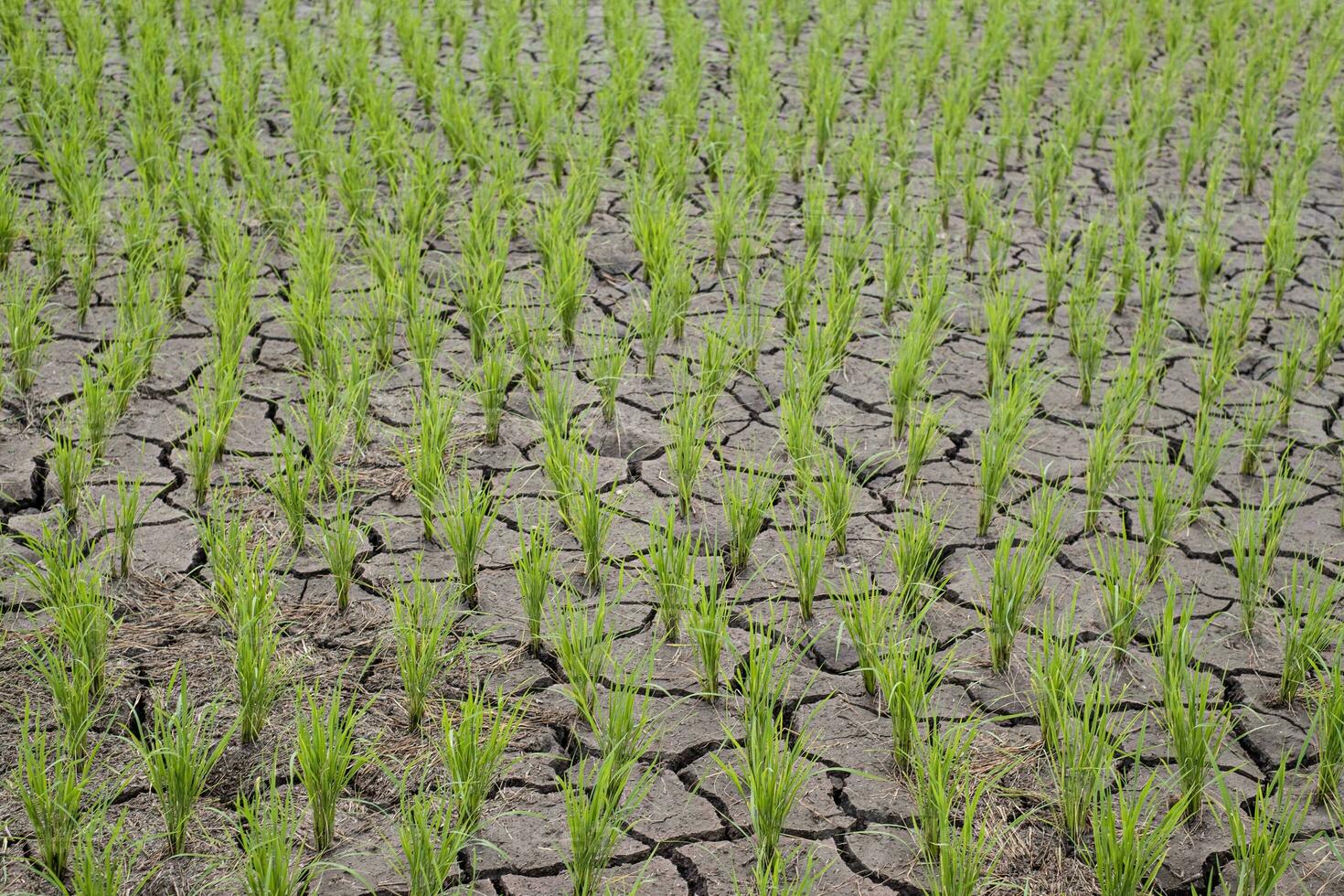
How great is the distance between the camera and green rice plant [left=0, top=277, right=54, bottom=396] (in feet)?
10.8

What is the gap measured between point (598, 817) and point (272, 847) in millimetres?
457

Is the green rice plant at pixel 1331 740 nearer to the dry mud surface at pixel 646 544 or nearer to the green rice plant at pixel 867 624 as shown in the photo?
the dry mud surface at pixel 646 544

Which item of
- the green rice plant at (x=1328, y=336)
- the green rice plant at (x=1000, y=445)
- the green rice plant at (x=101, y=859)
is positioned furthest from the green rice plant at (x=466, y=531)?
the green rice plant at (x=1328, y=336)

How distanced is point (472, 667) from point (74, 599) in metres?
0.69

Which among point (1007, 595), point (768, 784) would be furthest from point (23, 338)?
point (1007, 595)

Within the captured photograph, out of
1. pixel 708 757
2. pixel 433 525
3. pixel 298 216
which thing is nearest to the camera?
pixel 708 757

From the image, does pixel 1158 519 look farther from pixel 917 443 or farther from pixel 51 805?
pixel 51 805

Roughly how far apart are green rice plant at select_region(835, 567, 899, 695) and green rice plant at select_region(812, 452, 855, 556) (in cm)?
25

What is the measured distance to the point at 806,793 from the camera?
7.77 feet

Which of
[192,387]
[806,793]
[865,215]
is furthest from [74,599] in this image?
[865,215]

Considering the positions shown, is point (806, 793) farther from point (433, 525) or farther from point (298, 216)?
point (298, 216)

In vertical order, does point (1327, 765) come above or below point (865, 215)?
below

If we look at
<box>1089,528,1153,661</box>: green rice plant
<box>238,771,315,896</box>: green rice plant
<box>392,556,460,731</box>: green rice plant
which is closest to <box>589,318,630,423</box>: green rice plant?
<box>392,556,460,731</box>: green rice plant

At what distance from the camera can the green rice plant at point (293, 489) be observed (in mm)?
2816
